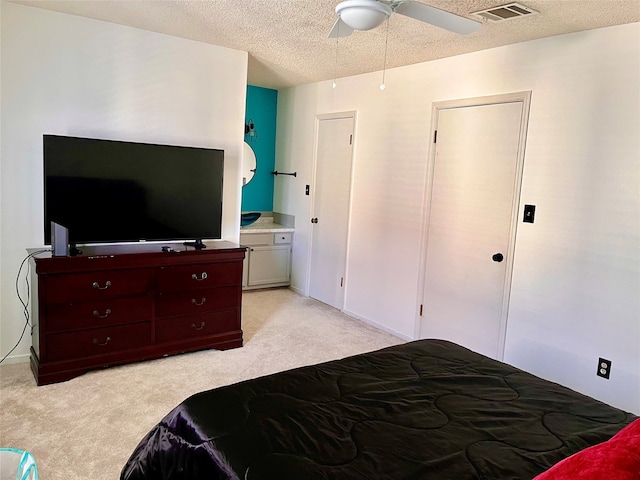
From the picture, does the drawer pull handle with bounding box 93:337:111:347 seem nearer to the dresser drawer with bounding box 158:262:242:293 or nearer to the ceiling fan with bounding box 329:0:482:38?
the dresser drawer with bounding box 158:262:242:293

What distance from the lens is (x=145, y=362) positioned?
3.42 meters

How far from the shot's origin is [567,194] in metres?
3.03

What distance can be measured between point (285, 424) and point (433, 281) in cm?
272

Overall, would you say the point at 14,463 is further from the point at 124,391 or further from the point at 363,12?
the point at 363,12

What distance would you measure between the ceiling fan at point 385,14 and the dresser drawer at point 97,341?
253 cm

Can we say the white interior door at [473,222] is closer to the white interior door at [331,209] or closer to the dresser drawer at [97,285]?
the white interior door at [331,209]

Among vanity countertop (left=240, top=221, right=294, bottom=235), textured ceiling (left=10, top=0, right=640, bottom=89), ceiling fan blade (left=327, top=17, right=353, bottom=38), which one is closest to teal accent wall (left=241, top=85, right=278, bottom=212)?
vanity countertop (left=240, top=221, right=294, bottom=235)

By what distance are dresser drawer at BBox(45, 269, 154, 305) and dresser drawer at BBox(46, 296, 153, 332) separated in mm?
44

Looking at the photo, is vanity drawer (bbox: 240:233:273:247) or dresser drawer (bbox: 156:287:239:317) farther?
vanity drawer (bbox: 240:233:273:247)

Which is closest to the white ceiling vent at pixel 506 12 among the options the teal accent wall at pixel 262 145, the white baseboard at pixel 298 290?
the teal accent wall at pixel 262 145

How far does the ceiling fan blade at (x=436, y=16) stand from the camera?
6.87ft

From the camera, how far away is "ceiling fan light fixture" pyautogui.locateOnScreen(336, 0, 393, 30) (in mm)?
1909

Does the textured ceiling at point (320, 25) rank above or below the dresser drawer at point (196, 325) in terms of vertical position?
above

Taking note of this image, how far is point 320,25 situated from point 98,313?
250cm
